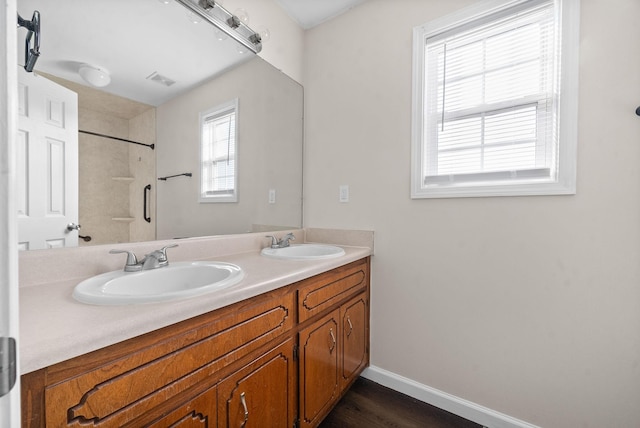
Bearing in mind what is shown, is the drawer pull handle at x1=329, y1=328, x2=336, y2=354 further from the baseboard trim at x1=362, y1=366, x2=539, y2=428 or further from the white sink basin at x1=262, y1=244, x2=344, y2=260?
the baseboard trim at x1=362, y1=366, x2=539, y2=428

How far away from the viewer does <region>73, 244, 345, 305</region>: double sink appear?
0.71 meters

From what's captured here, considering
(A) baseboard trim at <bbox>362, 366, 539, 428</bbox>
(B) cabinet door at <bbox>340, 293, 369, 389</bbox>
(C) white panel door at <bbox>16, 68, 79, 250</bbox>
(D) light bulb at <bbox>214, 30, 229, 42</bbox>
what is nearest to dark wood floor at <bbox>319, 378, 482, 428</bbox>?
(A) baseboard trim at <bbox>362, 366, 539, 428</bbox>

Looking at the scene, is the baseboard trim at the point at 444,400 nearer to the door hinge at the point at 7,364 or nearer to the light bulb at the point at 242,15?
the door hinge at the point at 7,364

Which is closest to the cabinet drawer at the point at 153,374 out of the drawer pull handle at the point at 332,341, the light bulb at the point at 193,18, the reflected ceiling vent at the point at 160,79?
the drawer pull handle at the point at 332,341

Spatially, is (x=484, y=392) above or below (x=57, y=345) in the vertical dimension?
below

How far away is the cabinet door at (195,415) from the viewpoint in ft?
2.27

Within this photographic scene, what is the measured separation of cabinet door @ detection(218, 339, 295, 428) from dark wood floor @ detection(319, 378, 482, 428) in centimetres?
49

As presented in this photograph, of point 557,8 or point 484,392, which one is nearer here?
→ point 557,8

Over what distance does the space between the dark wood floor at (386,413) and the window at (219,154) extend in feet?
4.26

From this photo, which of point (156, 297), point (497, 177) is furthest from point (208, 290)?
point (497, 177)

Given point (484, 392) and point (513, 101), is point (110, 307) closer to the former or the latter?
point (484, 392)

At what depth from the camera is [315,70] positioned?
2.03 m

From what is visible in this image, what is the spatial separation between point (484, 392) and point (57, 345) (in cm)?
176

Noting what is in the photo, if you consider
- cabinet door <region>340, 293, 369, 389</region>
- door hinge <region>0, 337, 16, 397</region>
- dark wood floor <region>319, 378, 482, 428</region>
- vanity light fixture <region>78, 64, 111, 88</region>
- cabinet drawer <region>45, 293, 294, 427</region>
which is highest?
vanity light fixture <region>78, 64, 111, 88</region>
